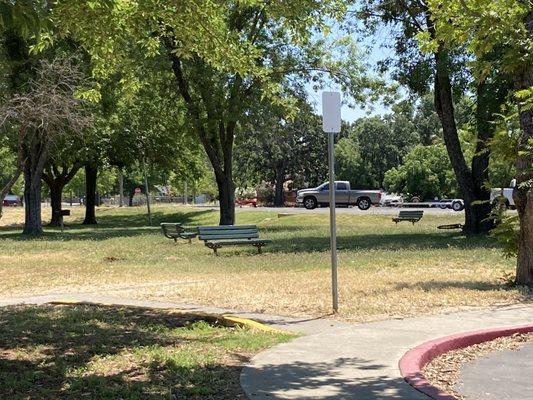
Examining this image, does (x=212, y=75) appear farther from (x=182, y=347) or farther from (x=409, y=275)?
(x=182, y=347)

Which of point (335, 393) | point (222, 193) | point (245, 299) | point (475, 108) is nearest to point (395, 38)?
point (475, 108)

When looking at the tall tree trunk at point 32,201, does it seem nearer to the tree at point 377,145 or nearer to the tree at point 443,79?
the tree at point 443,79

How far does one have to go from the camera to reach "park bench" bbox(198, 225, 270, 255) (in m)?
19.7

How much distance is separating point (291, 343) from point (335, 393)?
1.92 m

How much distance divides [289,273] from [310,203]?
35374mm

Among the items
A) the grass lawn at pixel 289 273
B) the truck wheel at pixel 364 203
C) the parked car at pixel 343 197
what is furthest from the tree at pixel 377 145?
the grass lawn at pixel 289 273

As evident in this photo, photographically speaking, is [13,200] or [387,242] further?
[13,200]

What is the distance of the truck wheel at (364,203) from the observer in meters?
49.6

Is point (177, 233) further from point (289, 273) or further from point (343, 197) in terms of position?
point (343, 197)

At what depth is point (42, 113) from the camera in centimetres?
1644

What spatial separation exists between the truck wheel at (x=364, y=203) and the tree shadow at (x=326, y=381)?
43.4m

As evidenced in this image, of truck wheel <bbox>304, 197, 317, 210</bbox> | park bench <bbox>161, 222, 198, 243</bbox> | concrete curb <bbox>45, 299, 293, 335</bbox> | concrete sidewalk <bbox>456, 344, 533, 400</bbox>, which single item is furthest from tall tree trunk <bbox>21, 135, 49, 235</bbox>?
concrete sidewalk <bbox>456, 344, 533, 400</bbox>

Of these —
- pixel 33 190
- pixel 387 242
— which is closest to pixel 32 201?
pixel 33 190

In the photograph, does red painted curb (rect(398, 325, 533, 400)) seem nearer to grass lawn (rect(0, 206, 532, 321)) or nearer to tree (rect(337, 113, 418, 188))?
grass lawn (rect(0, 206, 532, 321))
